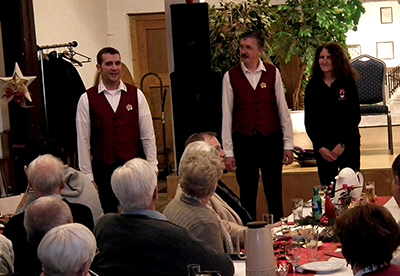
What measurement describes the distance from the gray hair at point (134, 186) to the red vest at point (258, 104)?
7.16ft

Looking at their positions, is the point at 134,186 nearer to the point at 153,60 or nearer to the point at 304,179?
the point at 304,179

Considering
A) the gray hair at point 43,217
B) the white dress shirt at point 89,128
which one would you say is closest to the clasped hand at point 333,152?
the white dress shirt at point 89,128

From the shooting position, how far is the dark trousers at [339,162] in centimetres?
500

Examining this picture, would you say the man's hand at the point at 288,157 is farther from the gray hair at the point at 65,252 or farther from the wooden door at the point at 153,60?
the wooden door at the point at 153,60

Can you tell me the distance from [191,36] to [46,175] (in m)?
2.43

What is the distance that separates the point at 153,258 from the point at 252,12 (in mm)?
5207

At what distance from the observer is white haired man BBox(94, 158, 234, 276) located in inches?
102

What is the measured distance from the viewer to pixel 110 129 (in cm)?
473

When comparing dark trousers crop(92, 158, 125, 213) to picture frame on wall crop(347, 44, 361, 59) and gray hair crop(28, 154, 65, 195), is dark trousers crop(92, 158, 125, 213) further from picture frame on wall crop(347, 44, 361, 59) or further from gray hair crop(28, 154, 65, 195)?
picture frame on wall crop(347, 44, 361, 59)

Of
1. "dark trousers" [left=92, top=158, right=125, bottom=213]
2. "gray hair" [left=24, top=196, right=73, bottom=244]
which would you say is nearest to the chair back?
"dark trousers" [left=92, top=158, right=125, bottom=213]

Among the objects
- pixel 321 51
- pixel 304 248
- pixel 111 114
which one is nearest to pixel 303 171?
pixel 321 51

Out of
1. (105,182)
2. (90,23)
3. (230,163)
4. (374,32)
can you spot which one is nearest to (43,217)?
(105,182)

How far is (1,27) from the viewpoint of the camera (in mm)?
5980

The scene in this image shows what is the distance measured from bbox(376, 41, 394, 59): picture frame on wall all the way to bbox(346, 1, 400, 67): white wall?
6 centimetres
